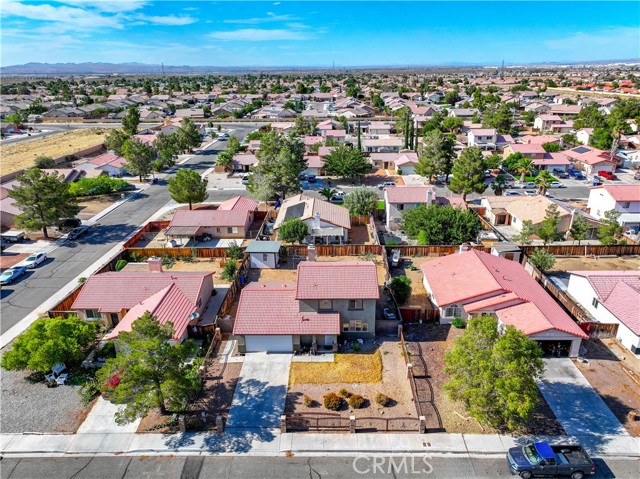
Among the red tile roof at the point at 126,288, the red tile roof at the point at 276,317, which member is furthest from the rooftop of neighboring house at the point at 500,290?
the red tile roof at the point at 126,288

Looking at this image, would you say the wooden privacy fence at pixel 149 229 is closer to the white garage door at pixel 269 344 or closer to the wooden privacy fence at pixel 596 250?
the white garage door at pixel 269 344

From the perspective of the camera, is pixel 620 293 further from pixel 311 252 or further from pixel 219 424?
pixel 219 424

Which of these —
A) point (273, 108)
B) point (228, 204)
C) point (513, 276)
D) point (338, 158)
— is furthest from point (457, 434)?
point (273, 108)

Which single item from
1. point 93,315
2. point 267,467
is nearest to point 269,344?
point 267,467

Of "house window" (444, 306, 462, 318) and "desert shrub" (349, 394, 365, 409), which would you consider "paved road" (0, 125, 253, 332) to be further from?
"house window" (444, 306, 462, 318)

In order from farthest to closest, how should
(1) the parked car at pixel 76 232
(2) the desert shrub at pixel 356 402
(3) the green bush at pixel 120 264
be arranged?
(1) the parked car at pixel 76 232
(3) the green bush at pixel 120 264
(2) the desert shrub at pixel 356 402

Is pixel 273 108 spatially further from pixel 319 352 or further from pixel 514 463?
pixel 514 463
